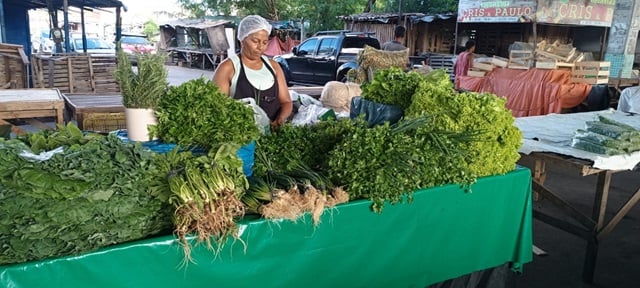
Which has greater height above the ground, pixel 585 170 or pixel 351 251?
pixel 585 170

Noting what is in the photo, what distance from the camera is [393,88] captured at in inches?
126

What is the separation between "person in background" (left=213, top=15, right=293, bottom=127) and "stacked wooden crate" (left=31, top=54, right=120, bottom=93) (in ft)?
14.4

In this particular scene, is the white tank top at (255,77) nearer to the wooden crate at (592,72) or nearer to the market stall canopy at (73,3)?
the wooden crate at (592,72)

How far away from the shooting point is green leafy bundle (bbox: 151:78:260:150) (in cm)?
204

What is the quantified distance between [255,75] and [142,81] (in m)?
1.36

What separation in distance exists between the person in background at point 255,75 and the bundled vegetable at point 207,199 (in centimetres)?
132

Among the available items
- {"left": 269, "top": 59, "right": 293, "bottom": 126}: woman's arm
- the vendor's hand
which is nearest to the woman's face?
{"left": 269, "top": 59, "right": 293, "bottom": 126}: woman's arm

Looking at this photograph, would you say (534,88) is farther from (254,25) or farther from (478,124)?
(254,25)

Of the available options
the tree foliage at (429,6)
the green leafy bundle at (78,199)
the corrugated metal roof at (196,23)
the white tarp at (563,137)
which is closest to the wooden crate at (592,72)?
the white tarp at (563,137)

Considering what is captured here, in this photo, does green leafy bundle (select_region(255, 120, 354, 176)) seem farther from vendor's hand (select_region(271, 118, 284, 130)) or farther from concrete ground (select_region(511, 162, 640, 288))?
concrete ground (select_region(511, 162, 640, 288))

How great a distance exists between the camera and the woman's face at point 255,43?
127 inches

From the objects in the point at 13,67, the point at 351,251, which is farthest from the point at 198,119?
the point at 13,67

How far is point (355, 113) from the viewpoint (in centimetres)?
353

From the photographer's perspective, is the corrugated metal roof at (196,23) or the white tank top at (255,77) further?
the corrugated metal roof at (196,23)
